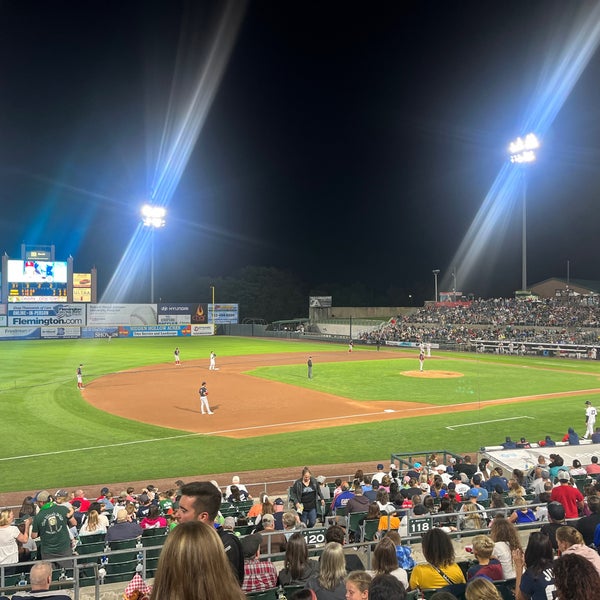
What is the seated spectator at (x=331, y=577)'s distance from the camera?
4801mm

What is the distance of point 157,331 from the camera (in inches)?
3199

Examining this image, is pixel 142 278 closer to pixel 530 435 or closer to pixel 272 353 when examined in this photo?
pixel 272 353

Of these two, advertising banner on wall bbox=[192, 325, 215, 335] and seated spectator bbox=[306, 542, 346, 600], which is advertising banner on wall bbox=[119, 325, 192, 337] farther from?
seated spectator bbox=[306, 542, 346, 600]

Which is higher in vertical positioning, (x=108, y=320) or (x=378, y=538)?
(x=108, y=320)

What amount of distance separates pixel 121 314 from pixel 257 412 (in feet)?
190

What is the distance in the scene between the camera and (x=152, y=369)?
42.9 meters

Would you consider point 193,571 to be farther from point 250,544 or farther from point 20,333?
point 20,333

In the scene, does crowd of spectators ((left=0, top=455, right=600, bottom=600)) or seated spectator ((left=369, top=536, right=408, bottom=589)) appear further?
seated spectator ((left=369, top=536, right=408, bottom=589))

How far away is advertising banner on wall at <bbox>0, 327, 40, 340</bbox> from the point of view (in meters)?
70.8

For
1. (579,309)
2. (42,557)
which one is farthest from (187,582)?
(579,309)

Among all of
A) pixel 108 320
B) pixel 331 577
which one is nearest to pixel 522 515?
pixel 331 577

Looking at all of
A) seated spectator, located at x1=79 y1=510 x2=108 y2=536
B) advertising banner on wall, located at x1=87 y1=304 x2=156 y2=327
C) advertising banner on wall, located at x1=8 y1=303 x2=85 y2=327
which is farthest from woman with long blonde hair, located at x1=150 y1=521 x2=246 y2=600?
advertising banner on wall, located at x1=87 y1=304 x2=156 y2=327

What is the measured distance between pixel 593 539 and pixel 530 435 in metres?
16.1

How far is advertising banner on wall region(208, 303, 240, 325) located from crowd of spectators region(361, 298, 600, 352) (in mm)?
24575
